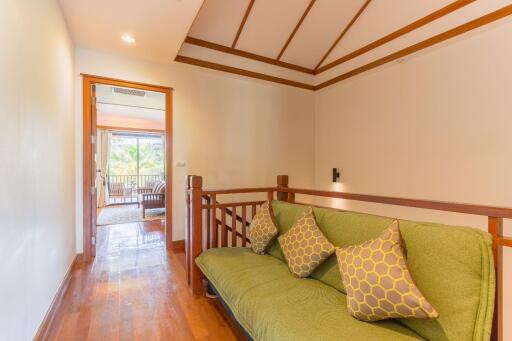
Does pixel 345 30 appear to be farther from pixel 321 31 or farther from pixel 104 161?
pixel 104 161

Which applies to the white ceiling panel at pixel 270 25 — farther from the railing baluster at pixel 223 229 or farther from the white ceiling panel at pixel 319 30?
the railing baluster at pixel 223 229

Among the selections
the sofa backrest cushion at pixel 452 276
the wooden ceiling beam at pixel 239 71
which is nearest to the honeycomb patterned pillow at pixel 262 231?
the sofa backrest cushion at pixel 452 276

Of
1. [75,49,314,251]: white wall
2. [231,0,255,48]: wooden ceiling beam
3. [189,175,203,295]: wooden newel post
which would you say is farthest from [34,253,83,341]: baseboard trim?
[231,0,255,48]: wooden ceiling beam

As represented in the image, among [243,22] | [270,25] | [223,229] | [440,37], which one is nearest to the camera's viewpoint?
[223,229]

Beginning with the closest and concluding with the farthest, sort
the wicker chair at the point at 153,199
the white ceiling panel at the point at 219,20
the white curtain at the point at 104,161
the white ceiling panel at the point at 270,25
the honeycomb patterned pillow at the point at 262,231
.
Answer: the honeycomb patterned pillow at the point at 262,231 < the white ceiling panel at the point at 219,20 < the white ceiling panel at the point at 270,25 < the wicker chair at the point at 153,199 < the white curtain at the point at 104,161

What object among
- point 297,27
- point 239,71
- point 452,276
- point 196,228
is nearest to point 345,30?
point 297,27

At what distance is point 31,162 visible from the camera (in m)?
1.57

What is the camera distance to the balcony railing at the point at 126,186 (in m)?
7.63

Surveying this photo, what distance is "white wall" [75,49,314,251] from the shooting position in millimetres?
3221

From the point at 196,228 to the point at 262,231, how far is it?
2.08 ft

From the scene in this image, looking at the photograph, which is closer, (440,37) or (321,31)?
(440,37)

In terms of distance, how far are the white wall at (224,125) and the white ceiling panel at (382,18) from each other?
3.94 ft

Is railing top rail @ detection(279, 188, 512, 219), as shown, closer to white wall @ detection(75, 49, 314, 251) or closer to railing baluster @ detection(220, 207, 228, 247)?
railing baluster @ detection(220, 207, 228, 247)

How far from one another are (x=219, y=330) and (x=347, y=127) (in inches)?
137
